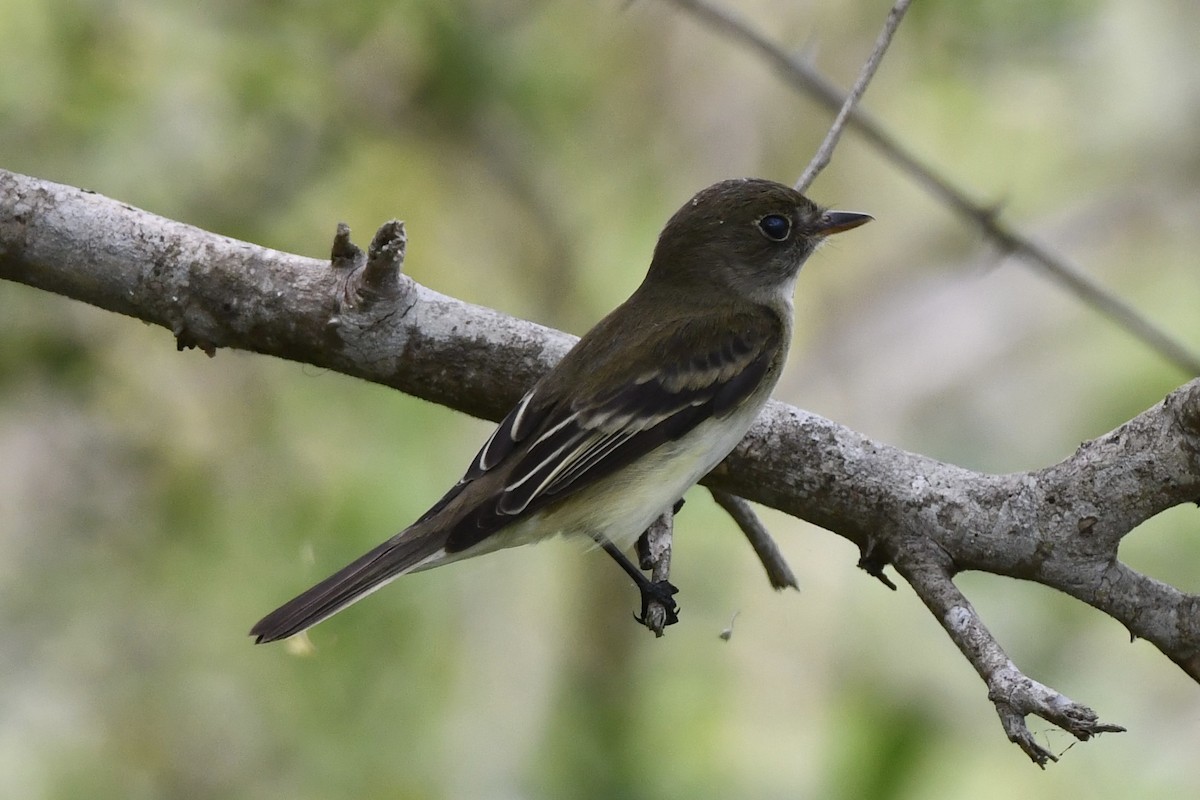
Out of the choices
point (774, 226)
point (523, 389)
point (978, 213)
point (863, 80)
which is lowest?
point (523, 389)

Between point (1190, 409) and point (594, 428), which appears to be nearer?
point (1190, 409)

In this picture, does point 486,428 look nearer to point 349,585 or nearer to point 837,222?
point 837,222

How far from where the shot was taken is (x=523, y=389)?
11.1 ft

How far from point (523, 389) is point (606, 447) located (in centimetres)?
28

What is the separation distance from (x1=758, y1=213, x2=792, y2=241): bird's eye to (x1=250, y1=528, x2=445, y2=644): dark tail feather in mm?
1495

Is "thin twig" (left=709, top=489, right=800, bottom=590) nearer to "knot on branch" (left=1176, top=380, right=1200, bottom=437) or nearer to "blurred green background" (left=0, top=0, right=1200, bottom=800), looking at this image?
"blurred green background" (left=0, top=0, right=1200, bottom=800)

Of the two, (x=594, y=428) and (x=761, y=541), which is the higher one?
(x=594, y=428)

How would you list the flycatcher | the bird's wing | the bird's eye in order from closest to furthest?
the flycatcher < the bird's wing < the bird's eye

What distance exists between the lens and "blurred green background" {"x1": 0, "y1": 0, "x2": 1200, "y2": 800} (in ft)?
15.4

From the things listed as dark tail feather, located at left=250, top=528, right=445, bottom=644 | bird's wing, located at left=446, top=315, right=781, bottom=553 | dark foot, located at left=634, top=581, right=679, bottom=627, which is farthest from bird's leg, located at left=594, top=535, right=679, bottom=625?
dark tail feather, located at left=250, top=528, right=445, bottom=644

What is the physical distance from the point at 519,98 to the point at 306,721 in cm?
254

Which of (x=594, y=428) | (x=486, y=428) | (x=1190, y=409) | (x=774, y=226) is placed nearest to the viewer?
(x=1190, y=409)

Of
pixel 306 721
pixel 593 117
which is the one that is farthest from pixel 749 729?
pixel 593 117

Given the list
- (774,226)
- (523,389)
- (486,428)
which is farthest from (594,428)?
(486,428)
